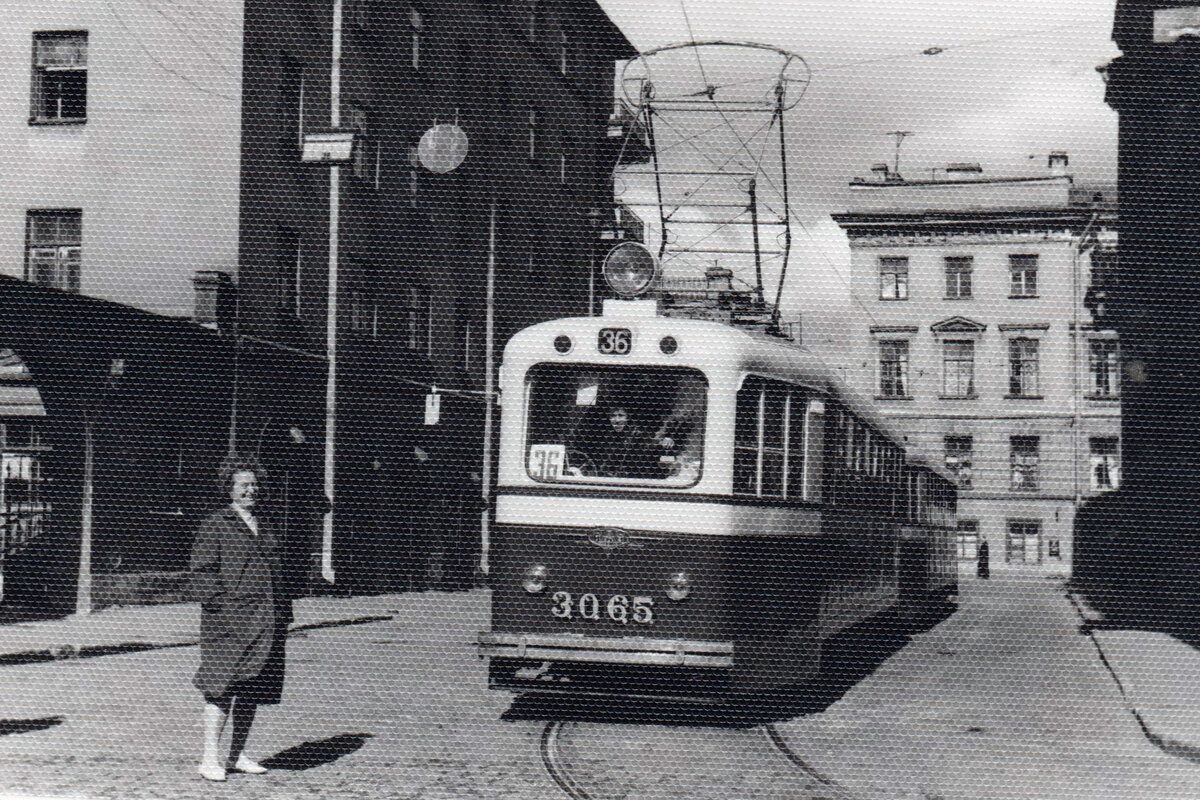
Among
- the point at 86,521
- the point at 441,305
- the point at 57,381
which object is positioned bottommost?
the point at 86,521

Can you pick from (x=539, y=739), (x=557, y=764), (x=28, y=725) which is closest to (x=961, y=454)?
(x=539, y=739)

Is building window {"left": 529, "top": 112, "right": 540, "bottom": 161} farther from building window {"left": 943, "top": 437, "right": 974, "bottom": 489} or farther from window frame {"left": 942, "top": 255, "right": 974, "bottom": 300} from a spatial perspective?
window frame {"left": 942, "top": 255, "right": 974, "bottom": 300}

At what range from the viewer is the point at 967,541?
4859 cm

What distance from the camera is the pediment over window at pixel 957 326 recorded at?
52000 mm

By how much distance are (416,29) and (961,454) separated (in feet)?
83.8

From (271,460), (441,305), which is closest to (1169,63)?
(441,305)

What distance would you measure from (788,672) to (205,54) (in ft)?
50.7

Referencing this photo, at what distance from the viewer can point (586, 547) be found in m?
10.2

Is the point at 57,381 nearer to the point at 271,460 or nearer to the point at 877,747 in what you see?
the point at 271,460

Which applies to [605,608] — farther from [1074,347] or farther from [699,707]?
[1074,347]

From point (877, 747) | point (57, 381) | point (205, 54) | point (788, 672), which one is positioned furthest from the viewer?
point (205, 54)

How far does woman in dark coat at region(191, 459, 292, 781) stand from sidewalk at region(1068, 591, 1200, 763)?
5.91 meters

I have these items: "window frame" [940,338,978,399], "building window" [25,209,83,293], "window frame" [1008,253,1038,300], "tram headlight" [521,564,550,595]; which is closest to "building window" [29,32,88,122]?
"building window" [25,209,83,293]

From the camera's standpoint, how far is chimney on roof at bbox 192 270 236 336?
74.9ft
